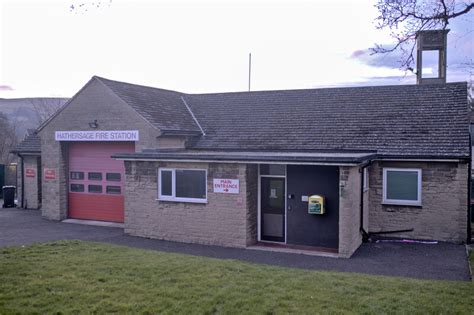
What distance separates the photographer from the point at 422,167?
16.2 m

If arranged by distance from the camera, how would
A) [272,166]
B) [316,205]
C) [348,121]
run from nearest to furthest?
[316,205]
[272,166]
[348,121]

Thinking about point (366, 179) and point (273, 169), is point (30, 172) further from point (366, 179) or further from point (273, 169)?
point (366, 179)

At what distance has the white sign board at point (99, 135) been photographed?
61.9 ft

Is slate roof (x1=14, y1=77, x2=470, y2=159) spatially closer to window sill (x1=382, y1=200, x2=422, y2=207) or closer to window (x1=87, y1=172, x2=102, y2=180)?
window sill (x1=382, y1=200, x2=422, y2=207)

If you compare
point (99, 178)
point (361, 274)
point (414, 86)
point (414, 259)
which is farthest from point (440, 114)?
point (99, 178)

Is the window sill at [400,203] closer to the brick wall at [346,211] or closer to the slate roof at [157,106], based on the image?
the brick wall at [346,211]

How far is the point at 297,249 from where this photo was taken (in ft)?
47.6

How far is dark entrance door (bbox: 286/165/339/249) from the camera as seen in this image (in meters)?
14.7

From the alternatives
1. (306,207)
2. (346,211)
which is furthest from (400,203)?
(346,211)

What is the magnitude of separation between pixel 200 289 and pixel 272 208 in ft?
22.5

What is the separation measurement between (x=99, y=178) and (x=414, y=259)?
12750 millimetres

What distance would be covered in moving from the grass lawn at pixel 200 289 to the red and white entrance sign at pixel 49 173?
30.8 ft

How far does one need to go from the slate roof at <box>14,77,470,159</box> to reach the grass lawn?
19.4 ft

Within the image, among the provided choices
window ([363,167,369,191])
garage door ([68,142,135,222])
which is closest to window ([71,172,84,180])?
garage door ([68,142,135,222])
